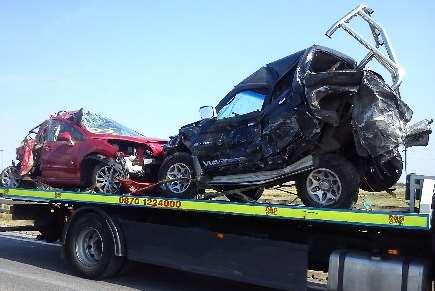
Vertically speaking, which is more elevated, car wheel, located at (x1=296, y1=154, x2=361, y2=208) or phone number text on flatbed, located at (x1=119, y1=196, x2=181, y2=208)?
car wheel, located at (x1=296, y1=154, x2=361, y2=208)

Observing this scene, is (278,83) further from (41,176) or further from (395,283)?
(41,176)

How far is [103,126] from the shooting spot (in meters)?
10.5

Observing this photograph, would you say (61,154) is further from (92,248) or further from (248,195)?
(248,195)

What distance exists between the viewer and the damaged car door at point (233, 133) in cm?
761

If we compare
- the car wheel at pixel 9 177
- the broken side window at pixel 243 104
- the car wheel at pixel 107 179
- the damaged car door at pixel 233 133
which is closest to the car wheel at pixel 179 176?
the damaged car door at pixel 233 133

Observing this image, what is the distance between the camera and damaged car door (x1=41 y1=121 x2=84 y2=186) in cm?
1008

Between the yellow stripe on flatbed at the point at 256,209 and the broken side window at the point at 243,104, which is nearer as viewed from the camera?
the yellow stripe on flatbed at the point at 256,209

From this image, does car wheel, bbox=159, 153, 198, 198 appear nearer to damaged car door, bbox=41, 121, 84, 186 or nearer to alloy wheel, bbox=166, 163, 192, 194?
alloy wheel, bbox=166, 163, 192, 194

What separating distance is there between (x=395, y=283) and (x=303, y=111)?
2.40 m

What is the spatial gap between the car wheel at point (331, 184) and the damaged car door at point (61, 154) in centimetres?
468

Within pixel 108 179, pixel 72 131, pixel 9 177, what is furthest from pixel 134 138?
pixel 9 177

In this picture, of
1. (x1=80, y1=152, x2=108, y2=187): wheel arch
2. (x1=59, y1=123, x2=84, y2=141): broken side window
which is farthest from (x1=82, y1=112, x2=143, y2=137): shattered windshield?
(x1=80, y1=152, x2=108, y2=187): wheel arch

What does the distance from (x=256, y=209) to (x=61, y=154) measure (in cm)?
501

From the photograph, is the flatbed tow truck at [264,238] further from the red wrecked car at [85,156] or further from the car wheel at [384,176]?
the car wheel at [384,176]
